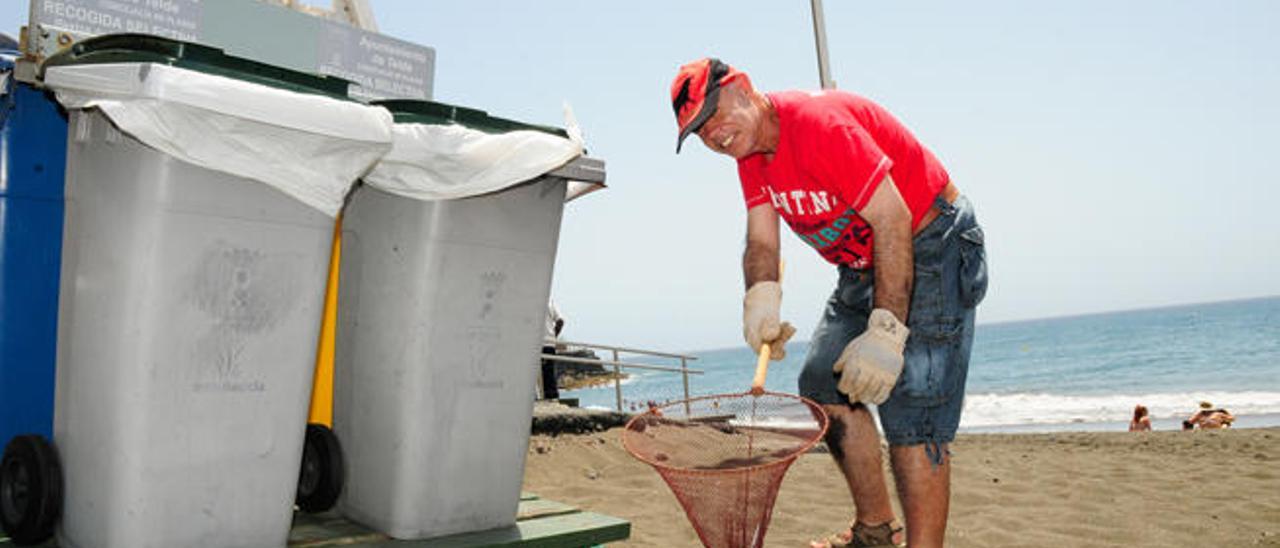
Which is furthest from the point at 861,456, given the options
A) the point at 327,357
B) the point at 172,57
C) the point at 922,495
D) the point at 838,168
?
the point at 172,57

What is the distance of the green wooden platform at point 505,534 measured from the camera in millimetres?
2623

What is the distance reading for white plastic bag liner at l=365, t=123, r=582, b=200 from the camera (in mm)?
2512

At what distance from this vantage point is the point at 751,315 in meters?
3.21

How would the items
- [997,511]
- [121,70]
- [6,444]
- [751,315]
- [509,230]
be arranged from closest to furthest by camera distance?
[121,70], [6,444], [509,230], [751,315], [997,511]

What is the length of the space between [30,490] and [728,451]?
1966 mm

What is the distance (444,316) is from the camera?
2650 mm

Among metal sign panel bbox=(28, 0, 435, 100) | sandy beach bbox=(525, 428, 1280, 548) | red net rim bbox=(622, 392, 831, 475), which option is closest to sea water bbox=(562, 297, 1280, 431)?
sandy beach bbox=(525, 428, 1280, 548)

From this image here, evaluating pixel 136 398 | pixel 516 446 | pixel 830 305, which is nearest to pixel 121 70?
pixel 136 398

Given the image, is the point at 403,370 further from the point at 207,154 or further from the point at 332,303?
the point at 207,154

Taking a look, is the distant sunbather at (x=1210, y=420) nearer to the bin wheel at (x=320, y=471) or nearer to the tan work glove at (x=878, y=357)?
the tan work glove at (x=878, y=357)

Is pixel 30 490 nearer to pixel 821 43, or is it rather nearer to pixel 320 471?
pixel 320 471

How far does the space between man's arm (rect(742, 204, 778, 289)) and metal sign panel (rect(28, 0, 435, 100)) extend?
1.44m

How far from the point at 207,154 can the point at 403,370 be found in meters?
0.81

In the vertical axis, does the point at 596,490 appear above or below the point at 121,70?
below
